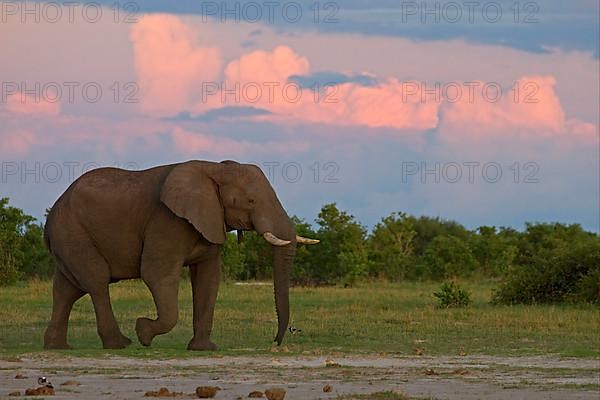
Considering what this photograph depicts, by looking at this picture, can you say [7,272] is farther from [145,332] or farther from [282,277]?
[282,277]

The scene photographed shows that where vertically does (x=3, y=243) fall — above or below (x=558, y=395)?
above

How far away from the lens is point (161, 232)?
664 inches

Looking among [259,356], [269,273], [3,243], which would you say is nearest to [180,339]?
[259,356]

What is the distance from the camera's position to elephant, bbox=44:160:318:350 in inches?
664

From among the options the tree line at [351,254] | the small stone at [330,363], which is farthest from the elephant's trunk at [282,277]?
the tree line at [351,254]

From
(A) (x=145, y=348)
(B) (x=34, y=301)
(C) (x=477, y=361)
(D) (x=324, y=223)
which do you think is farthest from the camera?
(D) (x=324, y=223)

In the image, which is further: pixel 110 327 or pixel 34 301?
pixel 34 301

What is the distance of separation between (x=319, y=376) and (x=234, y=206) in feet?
14.6

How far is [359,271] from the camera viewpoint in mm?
38969

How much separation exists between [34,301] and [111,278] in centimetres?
956

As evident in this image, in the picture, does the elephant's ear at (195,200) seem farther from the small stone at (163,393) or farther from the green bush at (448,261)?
the green bush at (448,261)

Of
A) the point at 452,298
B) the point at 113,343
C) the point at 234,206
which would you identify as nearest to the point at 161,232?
the point at 234,206

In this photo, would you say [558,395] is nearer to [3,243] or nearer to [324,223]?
[3,243]

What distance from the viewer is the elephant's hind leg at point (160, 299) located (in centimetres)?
1683
